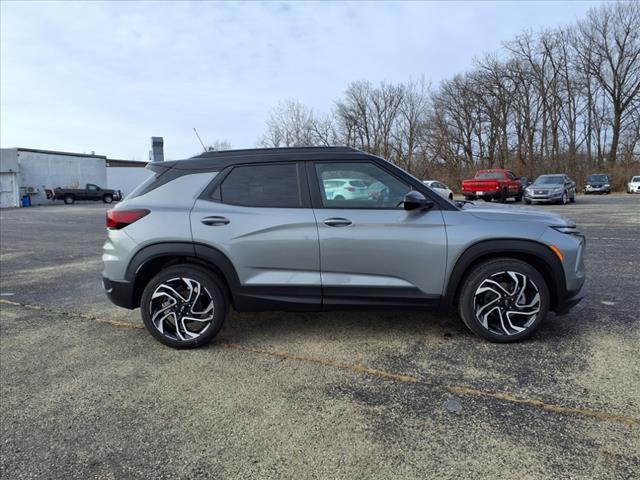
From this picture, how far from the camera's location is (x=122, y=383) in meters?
3.11

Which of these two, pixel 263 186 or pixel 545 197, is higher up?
pixel 263 186

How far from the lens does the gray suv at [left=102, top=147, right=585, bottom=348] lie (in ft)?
11.3

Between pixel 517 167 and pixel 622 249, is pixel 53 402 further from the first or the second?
pixel 517 167

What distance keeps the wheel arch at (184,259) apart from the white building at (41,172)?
1361 inches

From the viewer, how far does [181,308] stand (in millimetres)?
3629

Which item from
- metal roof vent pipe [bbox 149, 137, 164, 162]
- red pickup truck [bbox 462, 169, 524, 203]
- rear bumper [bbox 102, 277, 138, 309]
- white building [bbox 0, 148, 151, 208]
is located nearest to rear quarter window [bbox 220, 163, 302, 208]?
rear bumper [bbox 102, 277, 138, 309]

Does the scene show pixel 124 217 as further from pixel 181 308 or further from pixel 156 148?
pixel 156 148

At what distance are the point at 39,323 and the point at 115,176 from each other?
54435 millimetres

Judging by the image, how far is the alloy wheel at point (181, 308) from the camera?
361cm

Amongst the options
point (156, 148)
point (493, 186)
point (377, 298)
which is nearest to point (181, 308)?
point (377, 298)

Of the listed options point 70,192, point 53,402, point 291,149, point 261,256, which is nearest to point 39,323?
point 53,402

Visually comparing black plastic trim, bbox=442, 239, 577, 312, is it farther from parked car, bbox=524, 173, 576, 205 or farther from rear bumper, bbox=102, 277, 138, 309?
parked car, bbox=524, 173, 576, 205

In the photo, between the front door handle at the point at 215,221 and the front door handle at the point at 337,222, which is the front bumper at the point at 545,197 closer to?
the front door handle at the point at 337,222

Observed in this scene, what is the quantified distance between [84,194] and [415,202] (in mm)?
43264
